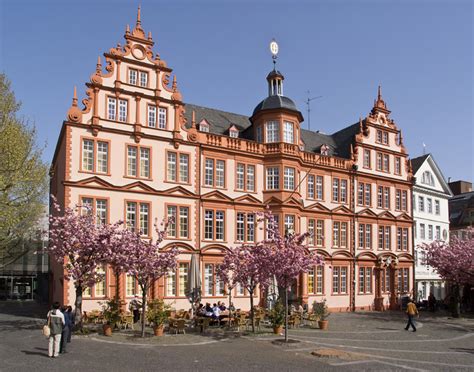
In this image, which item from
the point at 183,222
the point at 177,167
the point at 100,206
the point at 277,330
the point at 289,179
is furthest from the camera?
the point at 289,179

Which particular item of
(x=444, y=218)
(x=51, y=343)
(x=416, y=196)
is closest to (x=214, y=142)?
(x=51, y=343)

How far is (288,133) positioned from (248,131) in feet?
11.3

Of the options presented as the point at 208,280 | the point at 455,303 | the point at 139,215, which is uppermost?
the point at 139,215

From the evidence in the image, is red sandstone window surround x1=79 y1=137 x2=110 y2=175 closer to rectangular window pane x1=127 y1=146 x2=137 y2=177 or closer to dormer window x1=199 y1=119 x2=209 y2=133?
rectangular window pane x1=127 y1=146 x2=137 y2=177

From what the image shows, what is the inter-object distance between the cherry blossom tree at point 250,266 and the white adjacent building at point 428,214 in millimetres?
27060

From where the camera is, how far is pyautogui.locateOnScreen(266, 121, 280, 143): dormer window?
123 ft

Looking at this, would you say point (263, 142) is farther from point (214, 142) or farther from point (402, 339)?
point (402, 339)

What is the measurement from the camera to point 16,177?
1088 inches

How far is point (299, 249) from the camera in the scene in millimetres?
22812

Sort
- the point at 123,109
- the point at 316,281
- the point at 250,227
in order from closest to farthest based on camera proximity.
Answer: the point at 123,109, the point at 250,227, the point at 316,281

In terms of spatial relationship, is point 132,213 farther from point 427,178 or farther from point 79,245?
point 427,178

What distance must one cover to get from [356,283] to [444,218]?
1668 cm

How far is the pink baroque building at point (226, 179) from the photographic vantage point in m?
30.0

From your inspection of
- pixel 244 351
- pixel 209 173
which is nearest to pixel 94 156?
pixel 209 173
